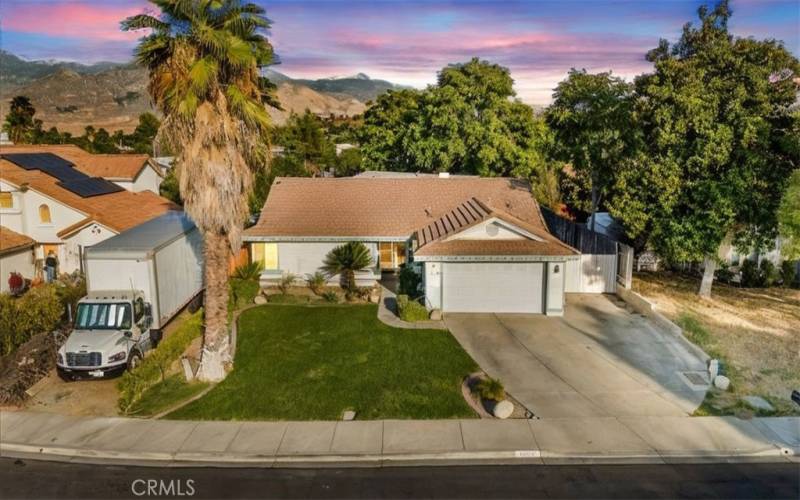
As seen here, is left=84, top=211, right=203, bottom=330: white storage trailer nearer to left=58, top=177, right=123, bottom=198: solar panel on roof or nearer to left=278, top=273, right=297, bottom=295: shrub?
left=278, top=273, right=297, bottom=295: shrub

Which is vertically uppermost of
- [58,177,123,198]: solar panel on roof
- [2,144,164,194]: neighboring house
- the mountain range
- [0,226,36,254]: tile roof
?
the mountain range

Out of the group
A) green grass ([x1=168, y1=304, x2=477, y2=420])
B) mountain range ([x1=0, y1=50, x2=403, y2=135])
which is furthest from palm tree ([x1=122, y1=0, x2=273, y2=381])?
mountain range ([x1=0, y1=50, x2=403, y2=135])

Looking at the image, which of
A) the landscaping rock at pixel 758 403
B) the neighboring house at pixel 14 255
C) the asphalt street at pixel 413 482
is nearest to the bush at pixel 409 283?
the asphalt street at pixel 413 482

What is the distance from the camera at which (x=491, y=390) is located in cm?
1553

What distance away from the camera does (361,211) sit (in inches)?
1122

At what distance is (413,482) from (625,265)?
17900mm

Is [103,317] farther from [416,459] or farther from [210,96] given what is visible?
[416,459]

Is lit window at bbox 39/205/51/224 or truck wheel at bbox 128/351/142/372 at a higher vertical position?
lit window at bbox 39/205/51/224

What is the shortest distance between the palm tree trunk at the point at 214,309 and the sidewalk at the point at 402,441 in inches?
99.8

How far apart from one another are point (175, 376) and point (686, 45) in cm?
2747

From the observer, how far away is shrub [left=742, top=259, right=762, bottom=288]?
2928cm

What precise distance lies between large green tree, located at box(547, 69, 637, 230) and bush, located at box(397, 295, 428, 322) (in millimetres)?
11197

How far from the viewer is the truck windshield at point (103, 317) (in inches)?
715

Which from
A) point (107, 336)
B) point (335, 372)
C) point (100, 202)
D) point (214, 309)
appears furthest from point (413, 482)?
point (100, 202)
